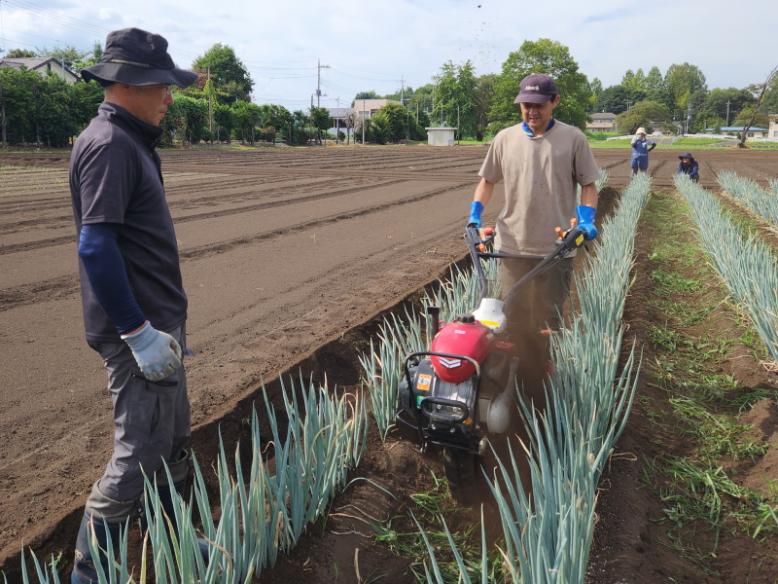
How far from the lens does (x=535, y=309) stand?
3.35 metres

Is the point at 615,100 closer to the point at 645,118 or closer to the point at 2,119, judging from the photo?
the point at 645,118

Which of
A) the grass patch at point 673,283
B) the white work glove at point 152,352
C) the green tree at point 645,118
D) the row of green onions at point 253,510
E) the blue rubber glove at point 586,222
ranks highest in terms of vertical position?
the green tree at point 645,118

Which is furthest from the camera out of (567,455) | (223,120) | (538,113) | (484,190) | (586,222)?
(223,120)

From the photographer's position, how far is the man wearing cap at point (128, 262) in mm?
1662

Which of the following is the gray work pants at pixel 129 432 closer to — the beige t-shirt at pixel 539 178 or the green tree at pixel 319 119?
the beige t-shirt at pixel 539 178

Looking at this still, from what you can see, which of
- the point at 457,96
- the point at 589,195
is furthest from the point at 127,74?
the point at 457,96

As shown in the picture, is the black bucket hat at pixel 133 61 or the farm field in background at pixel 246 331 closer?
the black bucket hat at pixel 133 61

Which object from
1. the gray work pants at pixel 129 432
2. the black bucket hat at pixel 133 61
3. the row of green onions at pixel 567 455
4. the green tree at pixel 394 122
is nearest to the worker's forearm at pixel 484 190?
the row of green onions at pixel 567 455

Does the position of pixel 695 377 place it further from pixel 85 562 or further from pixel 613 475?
pixel 85 562

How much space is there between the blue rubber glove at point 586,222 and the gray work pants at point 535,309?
342 millimetres

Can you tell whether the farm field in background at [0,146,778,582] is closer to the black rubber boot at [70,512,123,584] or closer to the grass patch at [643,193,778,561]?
the grass patch at [643,193,778,561]

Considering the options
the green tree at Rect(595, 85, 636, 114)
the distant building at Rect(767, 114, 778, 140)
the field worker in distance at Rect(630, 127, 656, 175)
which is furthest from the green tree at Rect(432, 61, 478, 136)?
the green tree at Rect(595, 85, 636, 114)

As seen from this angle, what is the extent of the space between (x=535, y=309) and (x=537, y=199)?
1.93ft

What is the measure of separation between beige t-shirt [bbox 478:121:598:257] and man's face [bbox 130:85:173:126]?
5.65 feet
